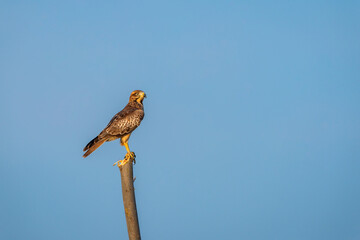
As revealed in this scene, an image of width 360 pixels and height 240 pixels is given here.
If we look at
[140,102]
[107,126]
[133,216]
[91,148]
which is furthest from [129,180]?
[140,102]

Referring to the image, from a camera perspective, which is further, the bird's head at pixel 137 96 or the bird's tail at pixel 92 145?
the bird's head at pixel 137 96

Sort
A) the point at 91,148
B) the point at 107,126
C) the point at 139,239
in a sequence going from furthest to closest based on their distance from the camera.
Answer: the point at 107,126 < the point at 91,148 < the point at 139,239

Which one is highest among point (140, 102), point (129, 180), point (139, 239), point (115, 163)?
point (140, 102)

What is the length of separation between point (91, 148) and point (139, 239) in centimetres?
411

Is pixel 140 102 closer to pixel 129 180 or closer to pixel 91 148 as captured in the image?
pixel 91 148

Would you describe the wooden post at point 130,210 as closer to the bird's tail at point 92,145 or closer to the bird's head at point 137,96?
the bird's tail at point 92,145

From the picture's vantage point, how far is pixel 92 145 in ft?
41.5

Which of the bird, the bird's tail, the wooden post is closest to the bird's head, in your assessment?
the bird

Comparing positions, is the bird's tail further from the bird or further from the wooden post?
the wooden post

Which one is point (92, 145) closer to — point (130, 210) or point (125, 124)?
point (125, 124)

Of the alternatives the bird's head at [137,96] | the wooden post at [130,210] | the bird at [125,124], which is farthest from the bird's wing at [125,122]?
the wooden post at [130,210]

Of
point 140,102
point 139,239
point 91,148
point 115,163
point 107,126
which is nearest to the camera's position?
point 139,239

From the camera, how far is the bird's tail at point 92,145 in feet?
40.7

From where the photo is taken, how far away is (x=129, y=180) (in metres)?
→ 9.35
